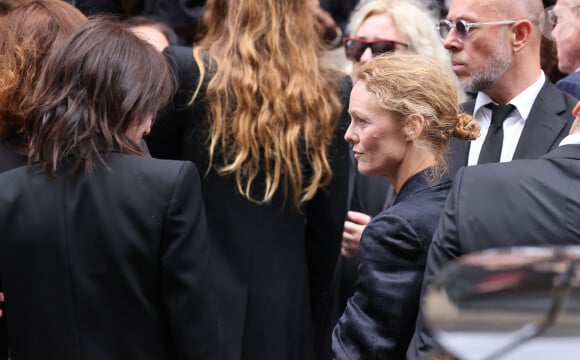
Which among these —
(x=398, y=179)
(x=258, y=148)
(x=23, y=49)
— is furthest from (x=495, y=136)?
(x=23, y=49)

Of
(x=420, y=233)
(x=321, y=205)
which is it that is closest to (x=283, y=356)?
(x=321, y=205)

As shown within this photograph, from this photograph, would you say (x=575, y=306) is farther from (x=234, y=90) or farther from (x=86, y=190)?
(x=234, y=90)

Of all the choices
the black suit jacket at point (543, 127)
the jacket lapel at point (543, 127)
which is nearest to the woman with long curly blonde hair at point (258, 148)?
the black suit jacket at point (543, 127)

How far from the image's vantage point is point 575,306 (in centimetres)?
107

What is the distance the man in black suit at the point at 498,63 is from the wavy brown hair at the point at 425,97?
75 centimetres

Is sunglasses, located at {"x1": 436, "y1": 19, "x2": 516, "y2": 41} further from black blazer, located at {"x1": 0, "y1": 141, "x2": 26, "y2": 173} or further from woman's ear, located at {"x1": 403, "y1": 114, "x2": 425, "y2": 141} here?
black blazer, located at {"x1": 0, "y1": 141, "x2": 26, "y2": 173}

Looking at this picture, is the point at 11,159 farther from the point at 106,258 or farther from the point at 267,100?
the point at 267,100

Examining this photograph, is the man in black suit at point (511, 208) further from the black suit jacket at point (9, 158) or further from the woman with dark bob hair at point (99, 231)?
the black suit jacket at point (9, 158)

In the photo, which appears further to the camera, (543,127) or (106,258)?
(543,127)

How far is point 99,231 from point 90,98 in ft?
1.33

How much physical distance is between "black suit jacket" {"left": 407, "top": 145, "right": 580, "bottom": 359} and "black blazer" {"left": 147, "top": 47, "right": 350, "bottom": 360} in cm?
156

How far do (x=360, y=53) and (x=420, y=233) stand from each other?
203 centimetres

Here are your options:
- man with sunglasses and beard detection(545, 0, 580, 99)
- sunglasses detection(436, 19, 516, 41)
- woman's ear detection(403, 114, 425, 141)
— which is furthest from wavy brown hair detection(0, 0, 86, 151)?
man with sunglasses and beard detection(545, 0, 580, 99)

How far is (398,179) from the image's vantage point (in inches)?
117
